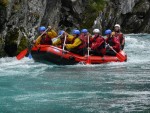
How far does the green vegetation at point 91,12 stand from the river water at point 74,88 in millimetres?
14001

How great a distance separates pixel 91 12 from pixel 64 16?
290cm

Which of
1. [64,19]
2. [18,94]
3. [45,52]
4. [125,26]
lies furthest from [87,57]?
[125,26]

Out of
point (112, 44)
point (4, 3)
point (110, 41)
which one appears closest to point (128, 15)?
point (110, 41)

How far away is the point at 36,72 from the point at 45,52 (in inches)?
84.3

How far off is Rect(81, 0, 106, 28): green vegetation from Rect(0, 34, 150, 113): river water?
1400 centimetres

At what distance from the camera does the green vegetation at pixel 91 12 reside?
33.5 metres

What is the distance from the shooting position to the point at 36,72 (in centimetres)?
1712

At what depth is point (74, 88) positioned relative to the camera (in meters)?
13.6

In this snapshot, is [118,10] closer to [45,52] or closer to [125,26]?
[125,26]

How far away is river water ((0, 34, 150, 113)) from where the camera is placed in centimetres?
1116

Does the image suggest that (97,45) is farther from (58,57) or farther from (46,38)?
(46,38)

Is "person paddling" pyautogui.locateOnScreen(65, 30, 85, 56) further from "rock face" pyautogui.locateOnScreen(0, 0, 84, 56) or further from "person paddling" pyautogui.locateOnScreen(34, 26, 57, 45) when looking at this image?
"rock face" pyautogui.locateOnScreen(0, 0, 84, 56)

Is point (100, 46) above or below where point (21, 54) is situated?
above

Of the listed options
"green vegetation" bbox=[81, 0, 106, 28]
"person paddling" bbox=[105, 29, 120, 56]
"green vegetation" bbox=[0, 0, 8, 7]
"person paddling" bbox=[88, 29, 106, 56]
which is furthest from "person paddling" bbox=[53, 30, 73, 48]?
"green vegetation" bbox=[81, 0, 106, 28]
